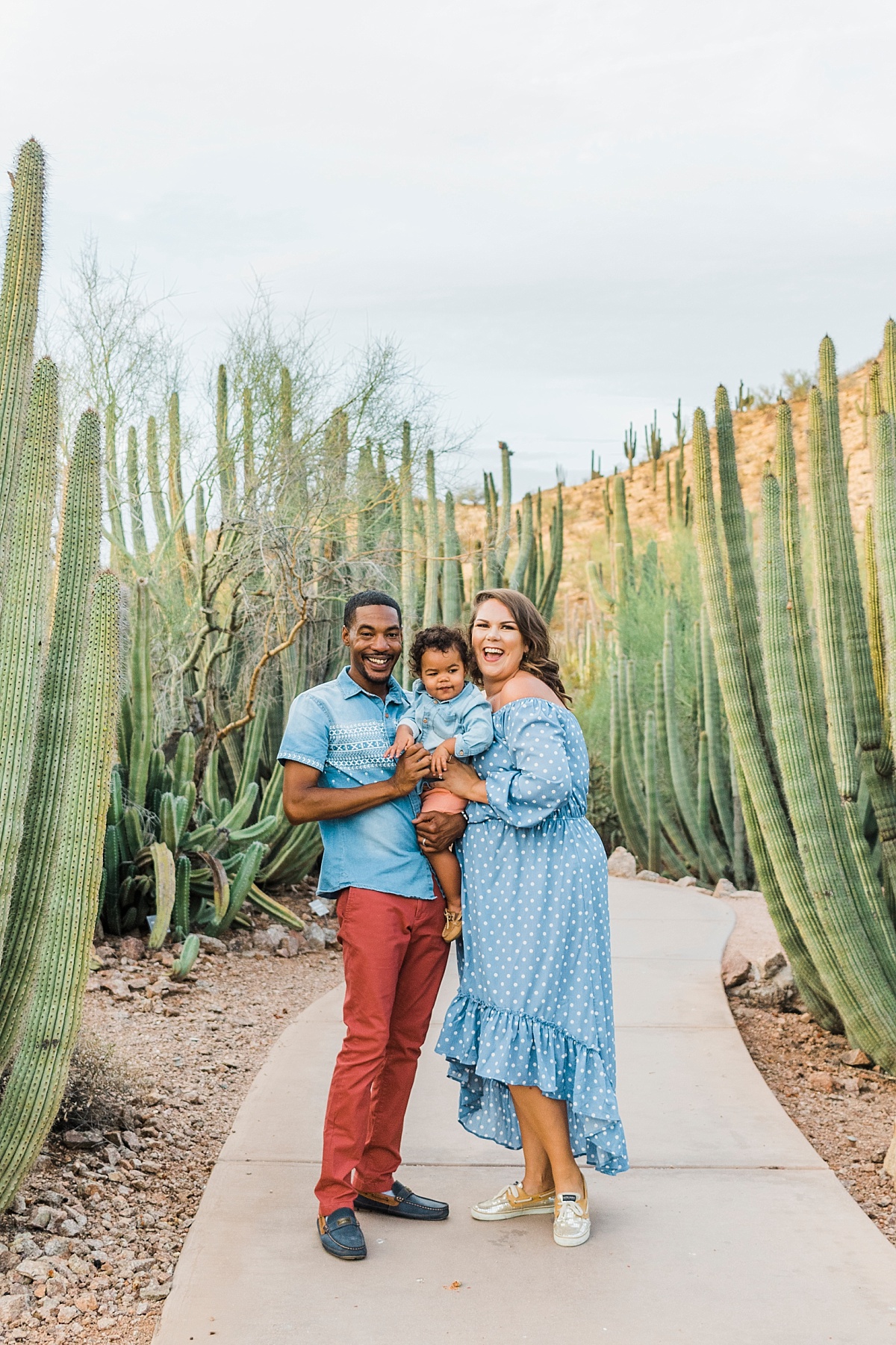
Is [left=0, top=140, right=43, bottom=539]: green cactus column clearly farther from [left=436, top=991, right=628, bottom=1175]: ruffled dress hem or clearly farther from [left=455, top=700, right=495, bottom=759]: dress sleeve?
[left=436, top=991, right=628, bottom=1175]: ruffled dress hem

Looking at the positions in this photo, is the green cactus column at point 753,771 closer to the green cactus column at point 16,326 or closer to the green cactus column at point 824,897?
the green cactus column at point 824,897

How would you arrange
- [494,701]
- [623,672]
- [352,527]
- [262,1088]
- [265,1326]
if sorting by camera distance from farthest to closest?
[352,527]
[623,672]
[262,1088]
[494,701]
[265,1326]

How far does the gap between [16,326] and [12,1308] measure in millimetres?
2450

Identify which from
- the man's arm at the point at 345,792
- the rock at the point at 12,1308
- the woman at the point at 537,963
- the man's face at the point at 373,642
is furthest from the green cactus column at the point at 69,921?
the woman at the point at 537,963

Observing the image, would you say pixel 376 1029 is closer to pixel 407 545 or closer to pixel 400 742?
pixel 400 742

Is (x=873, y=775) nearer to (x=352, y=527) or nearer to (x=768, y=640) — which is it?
(x=768, y=640)

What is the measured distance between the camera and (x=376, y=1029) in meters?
3.33

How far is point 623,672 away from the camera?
1226 centimetres

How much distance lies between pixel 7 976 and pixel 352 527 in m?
10.3

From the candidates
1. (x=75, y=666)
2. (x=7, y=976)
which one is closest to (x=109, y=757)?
(x=75, y=666)

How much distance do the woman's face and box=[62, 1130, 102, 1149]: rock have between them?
1.98 m

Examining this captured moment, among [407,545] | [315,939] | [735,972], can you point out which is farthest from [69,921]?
[407,545]

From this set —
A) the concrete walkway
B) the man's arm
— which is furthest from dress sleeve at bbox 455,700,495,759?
the concrete walkway

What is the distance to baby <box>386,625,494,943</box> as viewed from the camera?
3471 millimetres
